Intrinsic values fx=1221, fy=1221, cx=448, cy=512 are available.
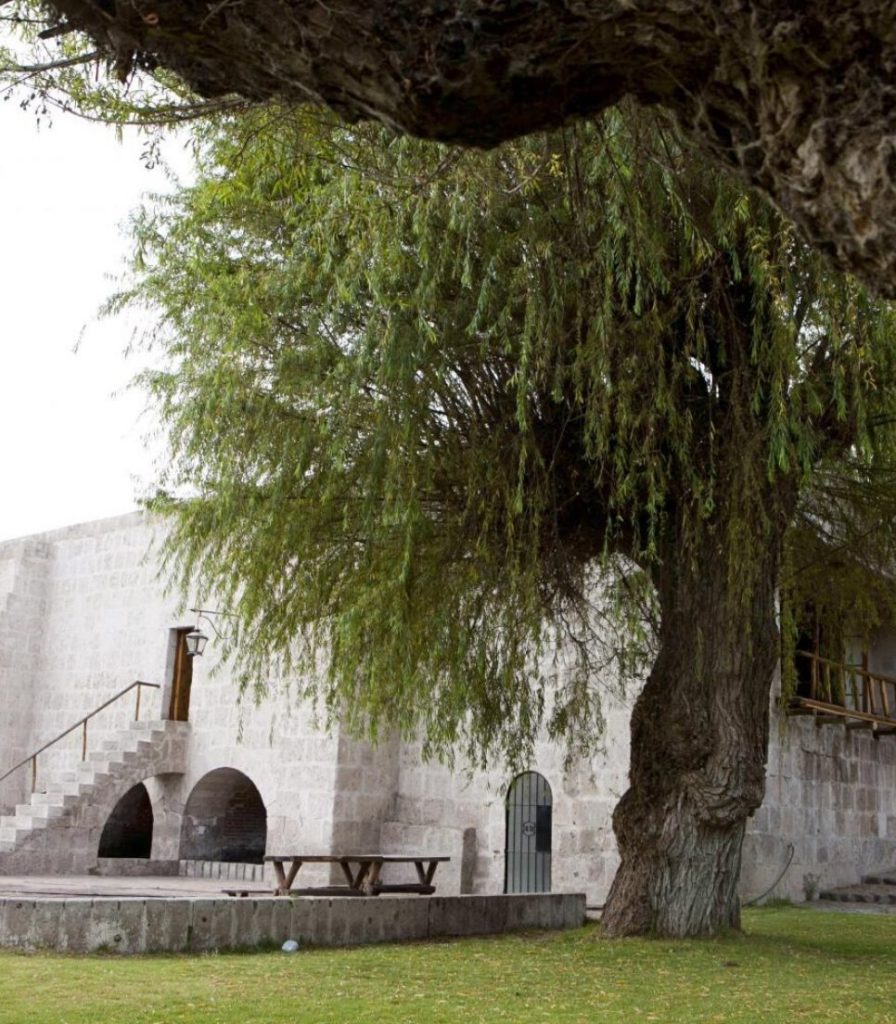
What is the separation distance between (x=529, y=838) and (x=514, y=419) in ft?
23.5

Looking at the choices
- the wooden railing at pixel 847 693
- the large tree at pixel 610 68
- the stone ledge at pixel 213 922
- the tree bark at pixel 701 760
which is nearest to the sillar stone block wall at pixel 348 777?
the wooden railing at pixel 847 693

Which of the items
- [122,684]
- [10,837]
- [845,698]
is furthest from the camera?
[122,684]

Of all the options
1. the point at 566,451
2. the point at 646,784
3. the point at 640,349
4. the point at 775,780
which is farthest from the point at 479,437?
the point at 775,780

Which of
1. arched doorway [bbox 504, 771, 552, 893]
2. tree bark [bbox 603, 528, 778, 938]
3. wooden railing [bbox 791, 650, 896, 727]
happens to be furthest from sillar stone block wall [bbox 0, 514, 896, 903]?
tree bark [bbox 603, 528, 778, 938]

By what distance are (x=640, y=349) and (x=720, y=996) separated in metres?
3.64

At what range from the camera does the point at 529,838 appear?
13844 millimetres

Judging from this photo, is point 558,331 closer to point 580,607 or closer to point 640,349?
point 640,349

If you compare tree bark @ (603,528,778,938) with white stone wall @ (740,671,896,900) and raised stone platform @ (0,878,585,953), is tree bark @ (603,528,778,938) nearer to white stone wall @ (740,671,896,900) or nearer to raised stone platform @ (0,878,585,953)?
raised stone platform @ (0,878,585,953)

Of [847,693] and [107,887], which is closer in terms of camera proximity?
[107,887]

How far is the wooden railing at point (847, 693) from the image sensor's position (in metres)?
13.5

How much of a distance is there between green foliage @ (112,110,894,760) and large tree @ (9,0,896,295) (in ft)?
9.81

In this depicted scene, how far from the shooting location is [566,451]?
8484mm

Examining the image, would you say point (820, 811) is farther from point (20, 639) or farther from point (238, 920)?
point (20, 639)

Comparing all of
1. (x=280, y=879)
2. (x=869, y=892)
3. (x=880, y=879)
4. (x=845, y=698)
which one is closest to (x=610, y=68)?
(x=280, y=879)
